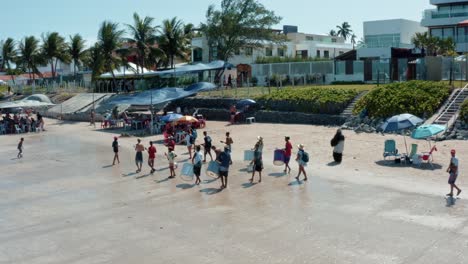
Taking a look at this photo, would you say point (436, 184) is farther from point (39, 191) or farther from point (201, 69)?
point (201, 69)

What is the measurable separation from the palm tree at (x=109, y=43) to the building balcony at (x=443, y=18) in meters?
36.5

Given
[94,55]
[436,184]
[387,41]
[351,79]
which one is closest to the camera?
[436,184]

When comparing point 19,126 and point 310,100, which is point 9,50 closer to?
point 19,126

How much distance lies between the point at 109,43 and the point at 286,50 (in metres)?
25.6

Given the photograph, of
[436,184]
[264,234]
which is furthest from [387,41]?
[264,234]

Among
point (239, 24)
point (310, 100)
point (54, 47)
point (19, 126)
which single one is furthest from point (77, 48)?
point (310, 100)

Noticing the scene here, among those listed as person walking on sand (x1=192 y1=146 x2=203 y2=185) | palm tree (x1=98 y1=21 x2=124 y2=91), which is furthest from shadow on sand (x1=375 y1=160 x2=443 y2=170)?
palm tree (x1=98 y1=21 x2=124 y2=91)

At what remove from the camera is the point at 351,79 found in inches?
1761

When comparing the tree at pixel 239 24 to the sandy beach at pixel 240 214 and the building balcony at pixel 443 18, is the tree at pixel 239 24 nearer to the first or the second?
the building balcony at pixel 443 18

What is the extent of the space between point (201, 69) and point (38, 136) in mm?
14776

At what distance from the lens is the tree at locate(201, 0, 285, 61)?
2156 inches

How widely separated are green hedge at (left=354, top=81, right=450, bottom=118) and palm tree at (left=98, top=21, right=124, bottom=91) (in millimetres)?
26435

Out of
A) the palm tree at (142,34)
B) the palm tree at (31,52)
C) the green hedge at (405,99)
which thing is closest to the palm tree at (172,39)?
the palm tree at (142,34)

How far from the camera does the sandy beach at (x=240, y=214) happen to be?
11.7 meters
